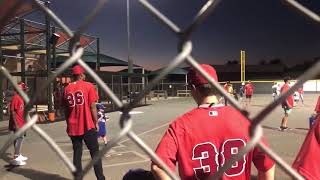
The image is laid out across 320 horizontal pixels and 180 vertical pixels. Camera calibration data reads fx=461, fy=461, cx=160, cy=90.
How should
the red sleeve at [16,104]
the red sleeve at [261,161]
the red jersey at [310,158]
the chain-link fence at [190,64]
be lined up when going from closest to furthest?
1. the chain-link fence at [190,64]
2. the red jersey at [310,158]
3. the red sleeve at [261,161]
4. the red sleeve at [16,104]

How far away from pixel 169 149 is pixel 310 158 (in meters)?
0.86

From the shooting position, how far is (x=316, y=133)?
270 cm

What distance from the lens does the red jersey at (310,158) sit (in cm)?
259

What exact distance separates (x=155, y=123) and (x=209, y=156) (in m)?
14.8

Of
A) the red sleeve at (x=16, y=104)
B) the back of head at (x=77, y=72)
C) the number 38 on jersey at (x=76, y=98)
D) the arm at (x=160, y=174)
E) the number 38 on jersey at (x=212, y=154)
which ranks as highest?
the back of head at (x=77, y=72)

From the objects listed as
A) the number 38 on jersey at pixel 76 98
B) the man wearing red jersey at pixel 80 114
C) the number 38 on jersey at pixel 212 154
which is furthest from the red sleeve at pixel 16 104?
the number 38 on jersey at pixel 212 154

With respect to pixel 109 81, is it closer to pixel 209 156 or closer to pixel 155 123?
pixel 155 123

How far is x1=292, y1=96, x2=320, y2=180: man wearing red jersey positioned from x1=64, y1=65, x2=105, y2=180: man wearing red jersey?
15.4 ft

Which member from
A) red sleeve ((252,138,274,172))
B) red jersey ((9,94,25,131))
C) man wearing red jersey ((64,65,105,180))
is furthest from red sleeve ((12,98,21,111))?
red sleeve ((252,138,274,172))

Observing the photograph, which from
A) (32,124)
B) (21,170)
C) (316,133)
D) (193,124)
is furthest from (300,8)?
(21,170)

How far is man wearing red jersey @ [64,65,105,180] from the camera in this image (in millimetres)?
6973

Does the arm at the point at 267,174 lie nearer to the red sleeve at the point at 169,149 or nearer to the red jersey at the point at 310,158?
the red jersey at the point at 310,158

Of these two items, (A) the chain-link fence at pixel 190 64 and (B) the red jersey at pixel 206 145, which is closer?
(A) the chain-link fence at pixel 190 64

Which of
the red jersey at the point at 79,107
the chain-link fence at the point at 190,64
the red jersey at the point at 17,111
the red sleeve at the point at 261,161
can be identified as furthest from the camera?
the red jersey at the point at 17,111
